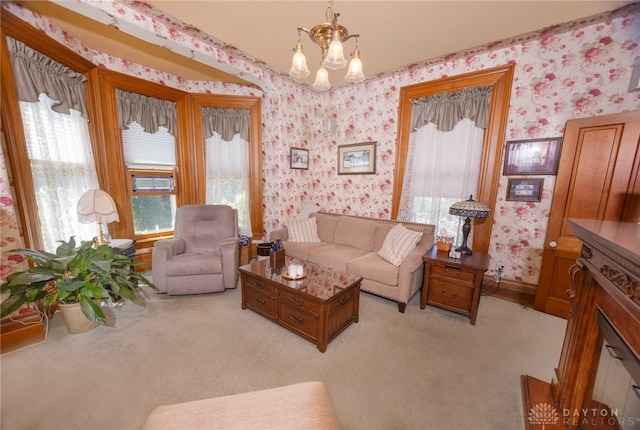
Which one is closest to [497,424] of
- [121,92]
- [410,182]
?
[410,182]

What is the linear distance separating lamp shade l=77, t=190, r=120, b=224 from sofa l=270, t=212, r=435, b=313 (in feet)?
6.00

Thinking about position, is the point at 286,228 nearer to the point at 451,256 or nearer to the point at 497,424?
the point at 451,256

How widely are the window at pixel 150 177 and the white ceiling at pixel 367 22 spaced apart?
1022 millimetres

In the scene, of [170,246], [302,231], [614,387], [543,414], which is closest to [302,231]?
[302,231]

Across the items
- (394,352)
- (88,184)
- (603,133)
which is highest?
(603,133)

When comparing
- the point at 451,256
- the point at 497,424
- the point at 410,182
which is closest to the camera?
the point at 497,424

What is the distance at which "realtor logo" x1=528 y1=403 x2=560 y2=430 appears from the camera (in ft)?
4.14

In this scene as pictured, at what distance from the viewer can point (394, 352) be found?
188 cm

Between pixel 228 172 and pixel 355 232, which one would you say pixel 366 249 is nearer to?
pixel 355 232

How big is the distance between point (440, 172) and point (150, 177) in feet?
13.0

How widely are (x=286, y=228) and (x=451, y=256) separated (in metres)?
2.20

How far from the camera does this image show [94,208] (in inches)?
91.6

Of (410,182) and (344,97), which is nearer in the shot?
(410,182)

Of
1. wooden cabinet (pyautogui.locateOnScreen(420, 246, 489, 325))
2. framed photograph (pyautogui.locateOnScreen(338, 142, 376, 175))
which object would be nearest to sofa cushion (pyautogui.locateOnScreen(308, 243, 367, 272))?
wooden cabinet (pyautogui.locateOnScreen(420, 246, 489, 325))
